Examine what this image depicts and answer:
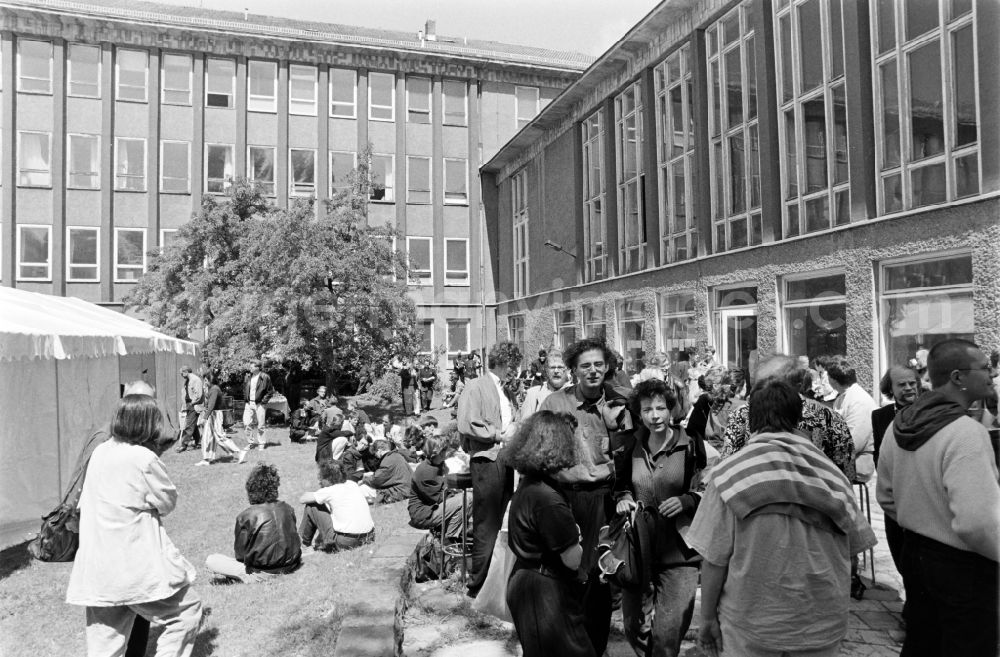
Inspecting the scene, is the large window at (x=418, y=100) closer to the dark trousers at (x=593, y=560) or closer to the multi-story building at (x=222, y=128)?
the multi-story building at (x=222, y=128)

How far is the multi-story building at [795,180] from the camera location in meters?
9.44

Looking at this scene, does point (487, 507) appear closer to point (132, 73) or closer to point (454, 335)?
point (454, 335)

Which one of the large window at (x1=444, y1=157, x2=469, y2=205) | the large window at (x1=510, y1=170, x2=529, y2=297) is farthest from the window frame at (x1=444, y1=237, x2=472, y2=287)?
the large window at (x1=510, y1=170, x2=529, y2=297)

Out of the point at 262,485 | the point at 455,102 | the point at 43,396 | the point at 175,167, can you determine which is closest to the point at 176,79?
the point at 175,167

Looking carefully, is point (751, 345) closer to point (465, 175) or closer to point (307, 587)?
point (307, 587)

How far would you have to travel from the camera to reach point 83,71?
28.8 meters

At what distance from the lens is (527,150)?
91.0ft

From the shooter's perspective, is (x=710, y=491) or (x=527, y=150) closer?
(x=710, y=491)

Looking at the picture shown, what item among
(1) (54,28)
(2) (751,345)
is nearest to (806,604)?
(2) (751,345)

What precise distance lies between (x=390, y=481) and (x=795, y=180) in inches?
348

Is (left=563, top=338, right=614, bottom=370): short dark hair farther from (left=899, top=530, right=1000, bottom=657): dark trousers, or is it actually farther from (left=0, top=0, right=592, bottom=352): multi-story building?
(left=0, top=0, right=592, bottom=352): multi-story building

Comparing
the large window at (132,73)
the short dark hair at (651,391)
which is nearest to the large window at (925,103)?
the short dark hair at (651,391)

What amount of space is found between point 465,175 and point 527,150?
5453 millimetres

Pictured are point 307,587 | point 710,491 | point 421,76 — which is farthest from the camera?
point 421,76
